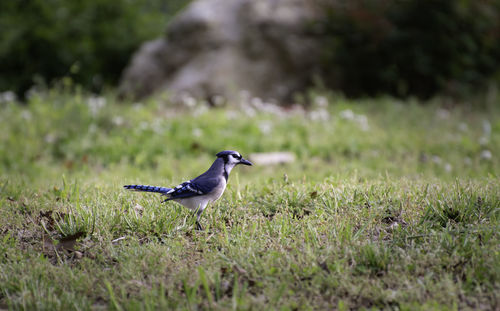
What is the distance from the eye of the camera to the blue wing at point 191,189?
10.0 ft

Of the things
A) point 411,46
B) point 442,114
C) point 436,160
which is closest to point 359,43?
point 411,46

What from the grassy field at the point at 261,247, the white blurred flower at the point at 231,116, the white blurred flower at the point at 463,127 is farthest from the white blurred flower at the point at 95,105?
the white blurred flower at the point at 463,127

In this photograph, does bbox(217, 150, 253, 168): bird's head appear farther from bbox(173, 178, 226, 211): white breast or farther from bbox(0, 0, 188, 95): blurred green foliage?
bbox(0, 0, 188, 95): blurred green foliage

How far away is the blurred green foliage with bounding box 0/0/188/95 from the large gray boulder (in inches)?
73.9

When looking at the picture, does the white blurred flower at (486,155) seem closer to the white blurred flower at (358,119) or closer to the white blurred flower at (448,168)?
the white blurred flower at (448,168)

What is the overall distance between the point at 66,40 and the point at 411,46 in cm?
869

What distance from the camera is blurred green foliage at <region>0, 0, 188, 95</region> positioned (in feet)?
37.9

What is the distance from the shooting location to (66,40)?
12.0 m

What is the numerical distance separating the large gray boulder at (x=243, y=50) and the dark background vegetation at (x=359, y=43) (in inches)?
21.3

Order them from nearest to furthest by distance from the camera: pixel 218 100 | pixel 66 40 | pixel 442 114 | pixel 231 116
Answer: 1. pixel 231 116
2. pixel 442 114
3. pixel 218 100
4. pixel 66 40

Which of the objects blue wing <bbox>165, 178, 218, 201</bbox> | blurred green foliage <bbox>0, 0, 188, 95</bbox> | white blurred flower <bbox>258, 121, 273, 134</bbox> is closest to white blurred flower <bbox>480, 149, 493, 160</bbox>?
white blurred flower <bbox>258, 121, 273, 134</bbox>

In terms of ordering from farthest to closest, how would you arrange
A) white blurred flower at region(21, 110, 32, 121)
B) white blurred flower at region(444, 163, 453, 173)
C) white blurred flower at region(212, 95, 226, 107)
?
white blurred flower at region(212, 95, 226, 107) → white blurred flower at region(21, 110, 32, 121) → white blurred flower at region(444, 163, 453, 173)

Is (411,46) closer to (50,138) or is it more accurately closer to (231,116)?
(231,116)

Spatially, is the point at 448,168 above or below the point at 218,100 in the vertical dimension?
below
